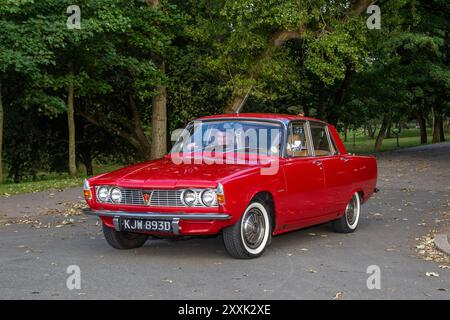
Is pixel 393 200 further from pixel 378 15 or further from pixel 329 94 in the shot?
pixel 329 94

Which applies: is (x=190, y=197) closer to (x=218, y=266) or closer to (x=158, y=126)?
(x=218, y=266)

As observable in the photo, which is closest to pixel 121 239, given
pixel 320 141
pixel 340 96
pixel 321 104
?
pixel 320 141

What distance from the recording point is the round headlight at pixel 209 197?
23.2ft

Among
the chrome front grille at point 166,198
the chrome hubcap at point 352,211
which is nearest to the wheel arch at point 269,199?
the chrome front grille at point 166,198

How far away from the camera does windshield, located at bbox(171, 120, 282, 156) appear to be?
8359 millimetres

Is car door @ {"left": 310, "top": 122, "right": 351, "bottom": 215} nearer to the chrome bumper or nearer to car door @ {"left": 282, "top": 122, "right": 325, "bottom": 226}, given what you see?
car door @ {"left": 282, "top": 122, "right": 325, "bottom": 226}

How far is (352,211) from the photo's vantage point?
9.93 meters

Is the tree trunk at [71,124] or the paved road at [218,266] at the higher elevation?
the tree trunk at [71,124]

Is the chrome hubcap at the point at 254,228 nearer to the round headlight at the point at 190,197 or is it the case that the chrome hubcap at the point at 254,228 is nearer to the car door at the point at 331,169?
the round headlight at the point at 190,197

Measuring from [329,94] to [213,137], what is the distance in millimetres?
28203

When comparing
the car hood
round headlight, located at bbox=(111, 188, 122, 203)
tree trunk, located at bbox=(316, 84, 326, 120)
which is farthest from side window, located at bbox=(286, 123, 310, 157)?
tree trunk, located at bbox=(316, 84, 326, 120)

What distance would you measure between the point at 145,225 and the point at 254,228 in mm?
1301

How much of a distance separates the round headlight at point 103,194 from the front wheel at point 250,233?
59.5 inches

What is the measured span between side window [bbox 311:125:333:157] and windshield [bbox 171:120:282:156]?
0.86m
